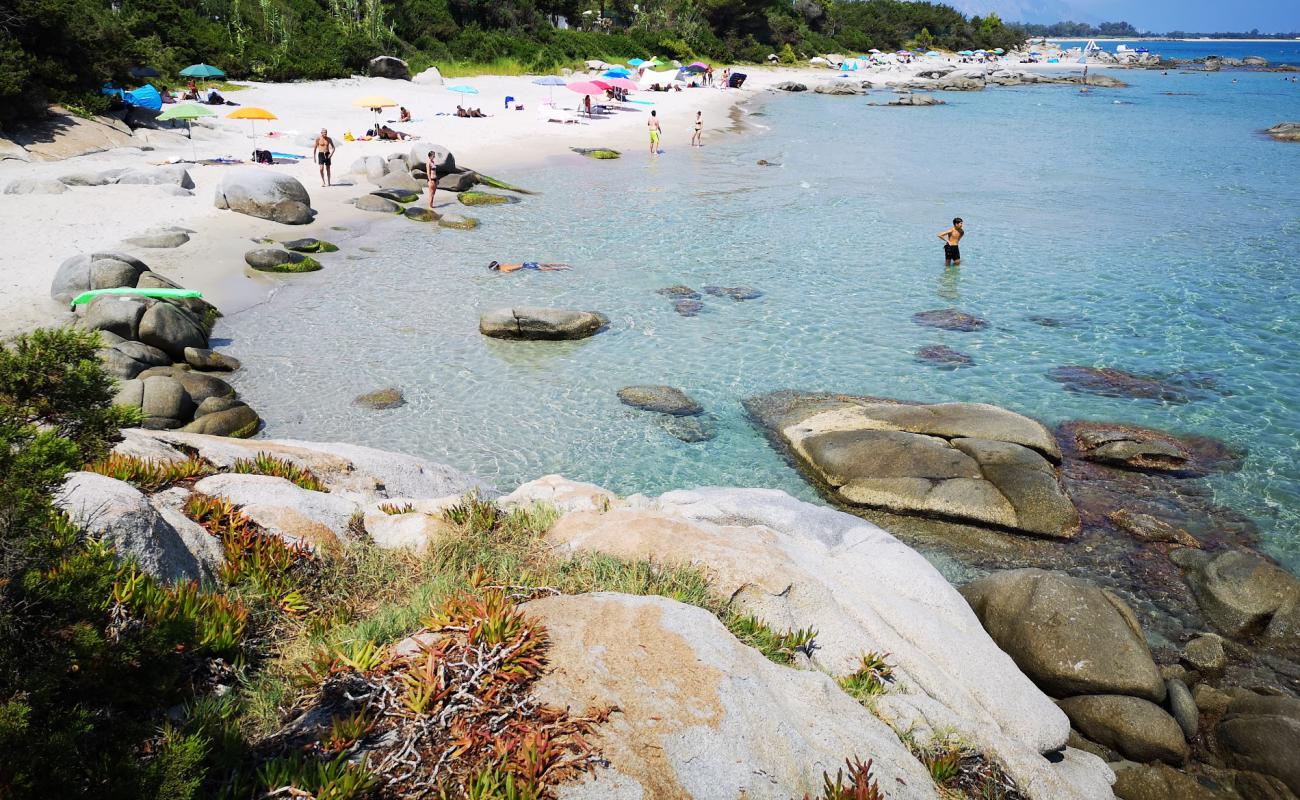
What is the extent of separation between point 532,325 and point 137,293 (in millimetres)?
8718

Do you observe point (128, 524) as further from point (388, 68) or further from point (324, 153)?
point (388, 68)

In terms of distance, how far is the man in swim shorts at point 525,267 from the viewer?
2416cm

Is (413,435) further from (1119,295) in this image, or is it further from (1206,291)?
(1206,291)

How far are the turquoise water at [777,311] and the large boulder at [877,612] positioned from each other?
428 centimetres

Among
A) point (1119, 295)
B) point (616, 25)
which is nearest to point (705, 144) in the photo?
point (1119, 295)

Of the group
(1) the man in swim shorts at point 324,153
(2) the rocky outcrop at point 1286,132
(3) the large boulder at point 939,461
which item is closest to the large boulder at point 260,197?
(1) the man in swim shorts at point 324,153

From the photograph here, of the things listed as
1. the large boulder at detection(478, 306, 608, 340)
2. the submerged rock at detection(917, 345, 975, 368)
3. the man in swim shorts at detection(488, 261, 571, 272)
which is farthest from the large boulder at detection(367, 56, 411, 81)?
the submerged rock at detection(917, 345, 975, 368)

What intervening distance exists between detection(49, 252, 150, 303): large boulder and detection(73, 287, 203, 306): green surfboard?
258mm

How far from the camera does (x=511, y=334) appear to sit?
19141 mm

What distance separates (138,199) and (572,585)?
87.4 ft

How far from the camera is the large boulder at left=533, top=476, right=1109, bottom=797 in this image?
7.02 meters

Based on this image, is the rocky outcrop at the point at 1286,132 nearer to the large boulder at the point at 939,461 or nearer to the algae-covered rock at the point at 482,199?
the algae-covered rock at the point at 482,199

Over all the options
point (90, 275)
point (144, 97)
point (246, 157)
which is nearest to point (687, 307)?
point (90, 275)

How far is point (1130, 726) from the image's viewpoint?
8.20m
